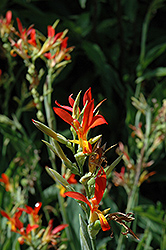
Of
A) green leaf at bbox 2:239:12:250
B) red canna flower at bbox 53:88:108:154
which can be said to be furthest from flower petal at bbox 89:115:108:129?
green leaf at bbox 2:239:12:250

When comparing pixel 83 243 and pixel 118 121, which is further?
pixel 118 121

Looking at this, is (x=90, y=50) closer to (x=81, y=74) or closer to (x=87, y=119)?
(x=81, y=74)

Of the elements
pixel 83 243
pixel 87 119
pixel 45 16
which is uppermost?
pixel 45 16

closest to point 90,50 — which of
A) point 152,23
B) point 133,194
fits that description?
point 152,23

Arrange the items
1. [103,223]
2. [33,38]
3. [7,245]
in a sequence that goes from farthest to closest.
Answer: [7,245]
[33,38]
[103,223]

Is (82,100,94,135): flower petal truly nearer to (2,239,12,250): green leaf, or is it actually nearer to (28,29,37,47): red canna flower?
(28,29,37,47): red canna flower

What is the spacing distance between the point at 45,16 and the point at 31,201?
56 cm

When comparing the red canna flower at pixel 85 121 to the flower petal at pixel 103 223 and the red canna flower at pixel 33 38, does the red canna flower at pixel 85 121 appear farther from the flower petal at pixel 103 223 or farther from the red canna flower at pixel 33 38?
the red canna flower at pixel 33 38

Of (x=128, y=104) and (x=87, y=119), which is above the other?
(x=87, y=119)

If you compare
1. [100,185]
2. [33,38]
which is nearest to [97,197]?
[100,185]

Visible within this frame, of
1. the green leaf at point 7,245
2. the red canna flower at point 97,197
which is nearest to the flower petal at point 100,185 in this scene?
the red canna flower at point 97,197

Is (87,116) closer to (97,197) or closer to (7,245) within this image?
(97,197)

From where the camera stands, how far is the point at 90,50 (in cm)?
91

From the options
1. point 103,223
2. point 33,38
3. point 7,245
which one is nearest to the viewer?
point 103,223
